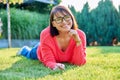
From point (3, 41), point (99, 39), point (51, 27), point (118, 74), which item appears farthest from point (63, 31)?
point (99, 39)

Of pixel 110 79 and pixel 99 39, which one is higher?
pixel 110 79

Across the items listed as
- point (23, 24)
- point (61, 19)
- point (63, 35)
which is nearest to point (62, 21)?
point (61, 19)

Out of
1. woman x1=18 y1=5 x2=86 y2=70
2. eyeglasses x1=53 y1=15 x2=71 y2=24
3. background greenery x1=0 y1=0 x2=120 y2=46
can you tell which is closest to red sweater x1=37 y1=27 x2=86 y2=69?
woman x1=18 y1=5 x2=86 y2=70

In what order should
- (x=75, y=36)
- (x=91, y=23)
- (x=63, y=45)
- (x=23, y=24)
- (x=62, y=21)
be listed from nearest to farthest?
(x=62, y=21) < (x=75, y=36) < (x=63, y=45) < (x=23, y=24) < (x=91, y=23)

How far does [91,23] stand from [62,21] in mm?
14670

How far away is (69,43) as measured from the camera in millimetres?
5043

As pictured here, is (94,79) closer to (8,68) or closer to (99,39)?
(8,68)

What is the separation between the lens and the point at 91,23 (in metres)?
19.2

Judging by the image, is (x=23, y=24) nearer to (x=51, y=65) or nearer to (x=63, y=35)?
(x=63, y=35)

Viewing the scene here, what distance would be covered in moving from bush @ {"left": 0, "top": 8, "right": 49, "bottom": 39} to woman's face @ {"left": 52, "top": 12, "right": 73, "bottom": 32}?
492 inches

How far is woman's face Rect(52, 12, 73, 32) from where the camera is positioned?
4.61 m

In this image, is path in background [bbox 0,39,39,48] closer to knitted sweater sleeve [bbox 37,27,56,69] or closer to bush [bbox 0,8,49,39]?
bush [bbox 0,8,49,39]

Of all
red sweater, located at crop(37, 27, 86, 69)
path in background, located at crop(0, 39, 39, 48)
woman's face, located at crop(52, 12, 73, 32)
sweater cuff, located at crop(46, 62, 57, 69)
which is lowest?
path in background, located at crop(0, 39, 39, 48)

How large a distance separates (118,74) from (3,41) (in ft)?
44.7
